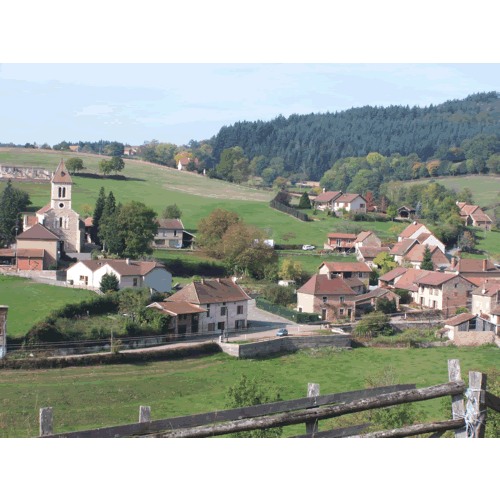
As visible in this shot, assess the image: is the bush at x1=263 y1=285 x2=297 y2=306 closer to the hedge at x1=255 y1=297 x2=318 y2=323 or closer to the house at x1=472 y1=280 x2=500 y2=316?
the hedge at x1=255 y1=297 x2=318 y2=323

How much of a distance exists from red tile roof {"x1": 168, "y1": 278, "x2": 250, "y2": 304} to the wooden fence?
23990 mm

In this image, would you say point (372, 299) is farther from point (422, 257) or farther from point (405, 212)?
point (405, 212)

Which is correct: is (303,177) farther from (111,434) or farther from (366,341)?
(111,434)

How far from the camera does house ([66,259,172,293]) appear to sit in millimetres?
30891

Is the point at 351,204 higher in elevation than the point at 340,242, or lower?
higher

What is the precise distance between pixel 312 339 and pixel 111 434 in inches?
948

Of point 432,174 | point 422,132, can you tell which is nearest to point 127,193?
point 432,174

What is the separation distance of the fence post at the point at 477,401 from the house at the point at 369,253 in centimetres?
4064

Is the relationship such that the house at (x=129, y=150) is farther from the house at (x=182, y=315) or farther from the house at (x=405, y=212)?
the house at (x=182, y=315)

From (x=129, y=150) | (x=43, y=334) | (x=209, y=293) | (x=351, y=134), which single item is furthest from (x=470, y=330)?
(x=351, y=134)

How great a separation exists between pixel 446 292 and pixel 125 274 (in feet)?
60.8

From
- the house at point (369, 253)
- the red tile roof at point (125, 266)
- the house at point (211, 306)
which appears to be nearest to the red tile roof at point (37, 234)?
the red tile roof at point (125, 266)

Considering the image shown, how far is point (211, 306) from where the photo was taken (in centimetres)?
2797

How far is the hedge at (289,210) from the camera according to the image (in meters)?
58.4
